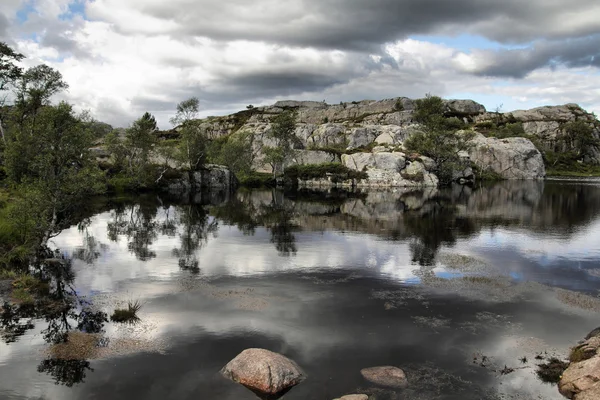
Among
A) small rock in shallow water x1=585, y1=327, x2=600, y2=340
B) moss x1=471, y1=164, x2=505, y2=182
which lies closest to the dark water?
small rock in shallow water x1=585, y1=327, x2=600, y2=340

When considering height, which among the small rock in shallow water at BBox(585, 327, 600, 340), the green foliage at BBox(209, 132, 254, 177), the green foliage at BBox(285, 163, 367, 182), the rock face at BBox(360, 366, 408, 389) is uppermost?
the green foliage at BBox(209, 132, 254, 177)

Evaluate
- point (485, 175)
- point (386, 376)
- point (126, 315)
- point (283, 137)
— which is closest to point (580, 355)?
point (386, 376)

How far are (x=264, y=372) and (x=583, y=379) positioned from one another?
14290mm

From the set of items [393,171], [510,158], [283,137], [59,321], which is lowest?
[59,321]

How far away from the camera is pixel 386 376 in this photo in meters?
20.7

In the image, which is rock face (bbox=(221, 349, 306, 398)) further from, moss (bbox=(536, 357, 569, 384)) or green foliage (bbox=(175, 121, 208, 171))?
green foliage (bbox=(175, 121, 208, 171))

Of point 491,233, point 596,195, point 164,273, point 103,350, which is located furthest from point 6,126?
point 596,195

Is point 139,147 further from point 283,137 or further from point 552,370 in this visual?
point 552,370

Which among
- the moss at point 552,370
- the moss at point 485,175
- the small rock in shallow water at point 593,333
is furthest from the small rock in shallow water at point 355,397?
the moss at point 485,175

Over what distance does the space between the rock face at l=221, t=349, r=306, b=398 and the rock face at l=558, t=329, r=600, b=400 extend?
12052mm

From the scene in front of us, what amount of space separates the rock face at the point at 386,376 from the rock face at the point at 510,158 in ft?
604

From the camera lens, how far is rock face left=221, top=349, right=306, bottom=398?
19.6 meters

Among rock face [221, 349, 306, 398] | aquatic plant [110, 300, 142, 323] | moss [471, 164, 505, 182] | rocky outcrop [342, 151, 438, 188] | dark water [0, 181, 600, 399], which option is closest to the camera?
rock face [221, 349, 306, 398]

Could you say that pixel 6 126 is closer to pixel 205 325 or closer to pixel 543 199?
pixel 205 325
